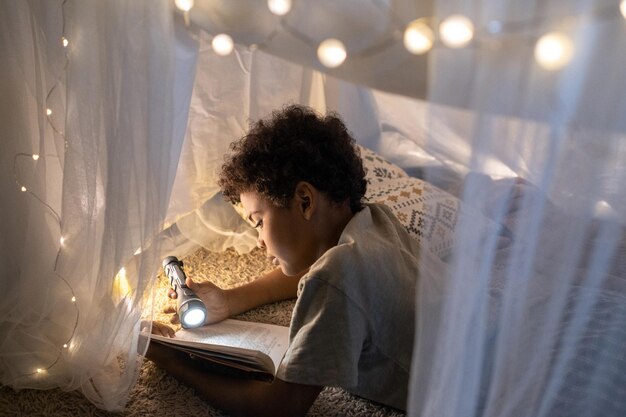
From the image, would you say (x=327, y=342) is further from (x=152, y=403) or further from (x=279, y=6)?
(x=279, y=6)

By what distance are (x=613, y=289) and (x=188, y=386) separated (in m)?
0.73

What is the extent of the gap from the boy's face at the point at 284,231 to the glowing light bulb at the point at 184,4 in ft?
1.08

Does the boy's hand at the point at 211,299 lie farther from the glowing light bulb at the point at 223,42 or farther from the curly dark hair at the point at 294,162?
the glowing light bulb at the point at 223,42

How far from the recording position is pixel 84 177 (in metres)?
0.96

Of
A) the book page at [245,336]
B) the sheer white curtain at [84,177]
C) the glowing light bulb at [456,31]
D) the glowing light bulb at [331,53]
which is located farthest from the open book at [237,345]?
the glowing light bulb at [456,31]

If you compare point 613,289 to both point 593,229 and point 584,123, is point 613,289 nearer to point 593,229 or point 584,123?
point 593,229

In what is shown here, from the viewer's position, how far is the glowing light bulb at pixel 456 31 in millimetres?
603

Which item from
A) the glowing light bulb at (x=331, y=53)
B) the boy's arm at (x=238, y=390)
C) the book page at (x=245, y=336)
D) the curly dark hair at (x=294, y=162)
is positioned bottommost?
the boy's arm at (x=238, y=390)

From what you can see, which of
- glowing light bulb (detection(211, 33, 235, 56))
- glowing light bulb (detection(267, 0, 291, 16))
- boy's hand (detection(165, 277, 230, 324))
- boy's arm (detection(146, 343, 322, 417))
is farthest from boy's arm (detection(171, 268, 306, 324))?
glowing light bulb (detection(267, 0, 291, 16))

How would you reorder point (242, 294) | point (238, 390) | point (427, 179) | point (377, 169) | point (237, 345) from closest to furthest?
point (427, 179)
point (238, 390)
point (237, 345)
point (242, 294)
point (377, 169)

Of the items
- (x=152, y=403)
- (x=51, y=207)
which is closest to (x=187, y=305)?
(x=152, y=403)

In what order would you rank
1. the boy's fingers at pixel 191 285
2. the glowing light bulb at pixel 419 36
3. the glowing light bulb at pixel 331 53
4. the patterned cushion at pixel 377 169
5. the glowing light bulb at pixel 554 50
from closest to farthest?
the glowing light bulb at pixel 554 50, the glowing light bulb at pixel 419 36, the glowing light bulb at pixel 331 53, the boy's fingers at pixel 191 285, the patterned cushion at pixel 377 169

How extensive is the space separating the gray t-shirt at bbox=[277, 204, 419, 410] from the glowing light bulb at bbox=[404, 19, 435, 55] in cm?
31

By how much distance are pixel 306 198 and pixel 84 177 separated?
36 cm
